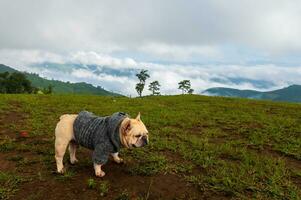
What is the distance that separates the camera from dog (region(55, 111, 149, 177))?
32.3 ft

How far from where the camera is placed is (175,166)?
37.2ft

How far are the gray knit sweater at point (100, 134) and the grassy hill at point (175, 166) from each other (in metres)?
0.78

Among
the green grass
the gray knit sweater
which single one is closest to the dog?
the gray knit sweater

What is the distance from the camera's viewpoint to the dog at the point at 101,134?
9.84 meters

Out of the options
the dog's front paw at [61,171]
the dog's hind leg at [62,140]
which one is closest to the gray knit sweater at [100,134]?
the dog's hind leg at [62,140]

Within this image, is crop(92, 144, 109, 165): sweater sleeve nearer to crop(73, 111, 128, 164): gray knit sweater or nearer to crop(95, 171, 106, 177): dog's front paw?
crop(73, 111, 128, 164): gray knit sweater

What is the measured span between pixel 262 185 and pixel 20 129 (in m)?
11.4

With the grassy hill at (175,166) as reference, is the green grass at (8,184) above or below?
below

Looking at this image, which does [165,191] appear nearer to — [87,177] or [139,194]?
[139,194]

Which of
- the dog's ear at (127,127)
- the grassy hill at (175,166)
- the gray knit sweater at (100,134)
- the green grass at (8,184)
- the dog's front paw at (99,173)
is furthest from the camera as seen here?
the dog's front paw at (99,173)

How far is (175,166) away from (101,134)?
8.75 ft

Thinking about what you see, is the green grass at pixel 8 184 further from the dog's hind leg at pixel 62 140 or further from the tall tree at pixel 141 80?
the tall tree at pixel 141 80

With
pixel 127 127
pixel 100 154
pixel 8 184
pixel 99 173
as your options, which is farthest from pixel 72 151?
pixel 127 127

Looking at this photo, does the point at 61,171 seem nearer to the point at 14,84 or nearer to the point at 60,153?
the point at 60,153
